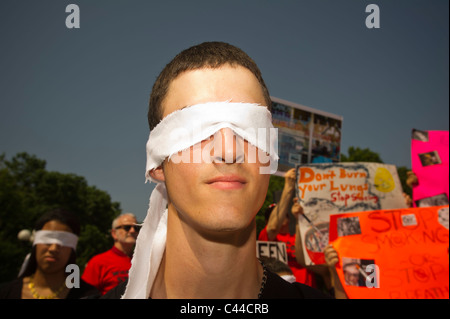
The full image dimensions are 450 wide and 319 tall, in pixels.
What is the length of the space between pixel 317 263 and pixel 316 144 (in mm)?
1288

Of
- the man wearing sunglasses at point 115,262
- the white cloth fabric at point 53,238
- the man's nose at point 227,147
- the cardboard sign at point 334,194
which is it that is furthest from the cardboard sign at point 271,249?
the man's nose at point 227,147

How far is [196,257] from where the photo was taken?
150 centimetres

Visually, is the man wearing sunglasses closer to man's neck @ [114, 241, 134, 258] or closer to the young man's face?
man's neck @ [114, 241, 134, 258]

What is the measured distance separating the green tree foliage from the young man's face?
25.0 meters

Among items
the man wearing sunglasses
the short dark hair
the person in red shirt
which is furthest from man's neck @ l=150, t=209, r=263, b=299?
the man wearing sunglasses

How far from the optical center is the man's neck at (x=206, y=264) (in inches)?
58.8

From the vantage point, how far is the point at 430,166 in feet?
14.4

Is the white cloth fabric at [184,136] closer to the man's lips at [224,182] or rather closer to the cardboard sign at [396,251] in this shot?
the man's lips at [224,182]

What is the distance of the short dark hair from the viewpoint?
1.52 m

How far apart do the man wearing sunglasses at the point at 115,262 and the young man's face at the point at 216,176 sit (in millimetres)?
3036

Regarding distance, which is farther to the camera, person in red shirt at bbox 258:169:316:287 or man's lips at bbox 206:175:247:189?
person in red shirt at bbox 258:169:316:287
